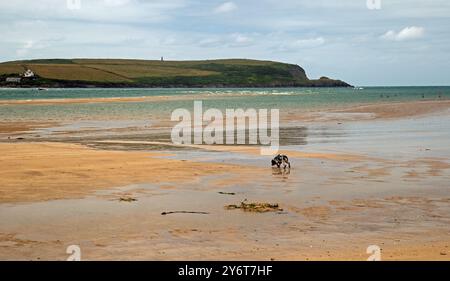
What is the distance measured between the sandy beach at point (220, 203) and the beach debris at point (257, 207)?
0.17 meters

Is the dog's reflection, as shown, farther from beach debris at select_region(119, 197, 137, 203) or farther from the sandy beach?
beach debris at select_region(119, 197, 137, 203)

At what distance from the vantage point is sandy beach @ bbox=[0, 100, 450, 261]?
32.4 feet

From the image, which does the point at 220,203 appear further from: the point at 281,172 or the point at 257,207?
the point at 281,172

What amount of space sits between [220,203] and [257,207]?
3.35 feet

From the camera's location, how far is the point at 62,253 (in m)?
9.54

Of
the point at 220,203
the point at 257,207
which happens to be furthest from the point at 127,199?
the point at 257,207

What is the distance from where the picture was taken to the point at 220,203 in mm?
13531

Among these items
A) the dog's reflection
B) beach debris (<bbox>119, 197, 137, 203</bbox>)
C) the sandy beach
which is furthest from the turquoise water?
beach debris (<bbox>119, 197, 137, 203</bbox>)

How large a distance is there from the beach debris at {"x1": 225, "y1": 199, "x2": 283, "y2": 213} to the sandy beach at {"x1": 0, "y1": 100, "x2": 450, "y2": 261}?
0.17 metres

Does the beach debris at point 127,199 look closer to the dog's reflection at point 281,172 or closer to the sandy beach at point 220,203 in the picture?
the sandy beach at point 220,203

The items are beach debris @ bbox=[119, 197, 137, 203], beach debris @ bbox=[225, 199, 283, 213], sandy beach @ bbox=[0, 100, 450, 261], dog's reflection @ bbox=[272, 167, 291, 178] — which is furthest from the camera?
dog's reflection @ bbox=[272, 167, 291, 178]
